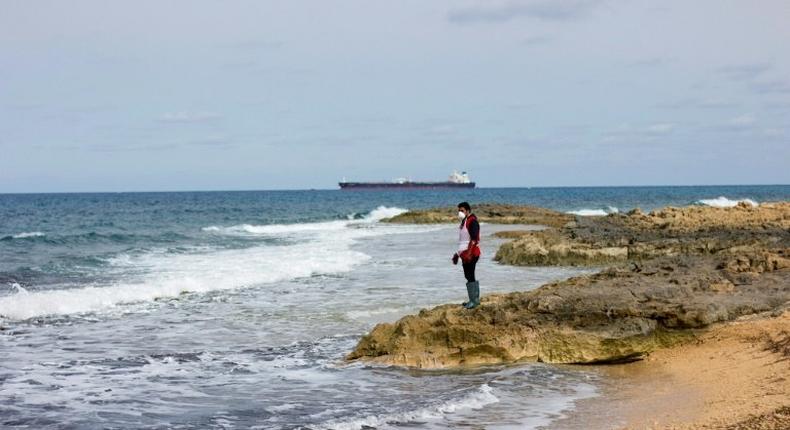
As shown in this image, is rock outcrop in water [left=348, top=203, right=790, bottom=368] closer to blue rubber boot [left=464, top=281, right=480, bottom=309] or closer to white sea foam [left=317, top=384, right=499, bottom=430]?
blue rubber boot [left=464, top=281, right=480, bottom=309]

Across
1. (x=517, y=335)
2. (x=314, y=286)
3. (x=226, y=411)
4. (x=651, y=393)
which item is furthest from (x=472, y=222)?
(x=314, y=286)

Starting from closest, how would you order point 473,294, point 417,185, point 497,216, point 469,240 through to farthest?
1. point 473,294
2. point 469,240
3. point 497,216
4. point 417,185

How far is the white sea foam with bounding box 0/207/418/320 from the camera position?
16.3 meters

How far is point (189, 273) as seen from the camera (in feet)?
73.9

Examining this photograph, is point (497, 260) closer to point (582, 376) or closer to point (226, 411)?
point (582, 376)

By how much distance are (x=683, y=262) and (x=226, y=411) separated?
29.7ft

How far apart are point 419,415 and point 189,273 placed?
50.4ft

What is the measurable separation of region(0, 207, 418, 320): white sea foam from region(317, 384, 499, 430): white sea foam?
9.57m

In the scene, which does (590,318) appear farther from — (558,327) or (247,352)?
(247,352)

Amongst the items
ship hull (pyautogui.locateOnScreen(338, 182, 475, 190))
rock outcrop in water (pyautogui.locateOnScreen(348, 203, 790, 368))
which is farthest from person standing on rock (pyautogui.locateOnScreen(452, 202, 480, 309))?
ship hull (pyautogui.locateOnScreen(338, 182, 475, 190))

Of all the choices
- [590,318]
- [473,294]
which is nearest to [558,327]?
[590,318]

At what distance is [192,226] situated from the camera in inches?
2013

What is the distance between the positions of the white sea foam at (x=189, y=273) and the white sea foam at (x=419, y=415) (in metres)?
9.57

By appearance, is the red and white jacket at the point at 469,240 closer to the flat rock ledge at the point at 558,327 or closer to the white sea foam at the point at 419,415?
the flat rock ledge at the point at 558,327
